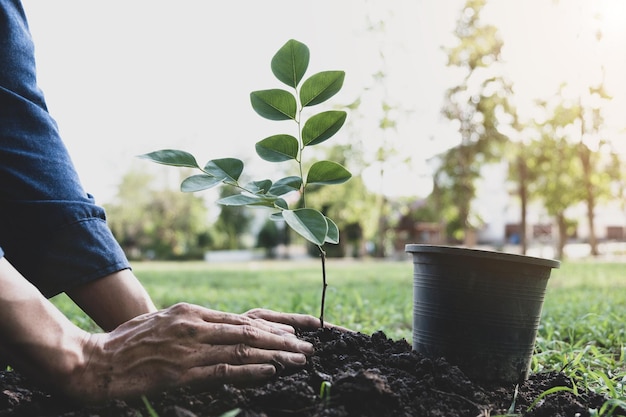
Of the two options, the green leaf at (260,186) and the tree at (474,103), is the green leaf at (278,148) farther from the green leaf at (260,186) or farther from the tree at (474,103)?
the tree at (474,103)

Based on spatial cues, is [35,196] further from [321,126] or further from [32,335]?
[321,126]

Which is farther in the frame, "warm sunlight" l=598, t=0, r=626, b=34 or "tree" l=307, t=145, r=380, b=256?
"tree" l=307, t=145, r=380, b=256

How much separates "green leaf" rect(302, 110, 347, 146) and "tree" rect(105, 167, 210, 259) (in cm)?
3415

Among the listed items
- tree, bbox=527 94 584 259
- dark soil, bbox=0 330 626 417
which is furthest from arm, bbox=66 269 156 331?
tree, bbox=527 94 584 259

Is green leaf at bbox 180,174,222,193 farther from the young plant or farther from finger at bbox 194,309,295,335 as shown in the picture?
finger at bbox 194,309,295,335

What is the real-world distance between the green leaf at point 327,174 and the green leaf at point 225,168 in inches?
7.8

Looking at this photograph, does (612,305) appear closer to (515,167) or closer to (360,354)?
(360,354)

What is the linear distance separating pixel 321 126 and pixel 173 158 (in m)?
0.41

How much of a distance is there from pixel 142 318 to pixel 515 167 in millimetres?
19049

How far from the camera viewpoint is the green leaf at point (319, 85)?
1.59 metres

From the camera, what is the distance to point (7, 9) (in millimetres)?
1644

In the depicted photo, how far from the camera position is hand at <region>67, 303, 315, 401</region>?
1274mm

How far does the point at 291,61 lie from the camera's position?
1548mm

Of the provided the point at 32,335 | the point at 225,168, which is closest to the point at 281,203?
the point at 225,168
